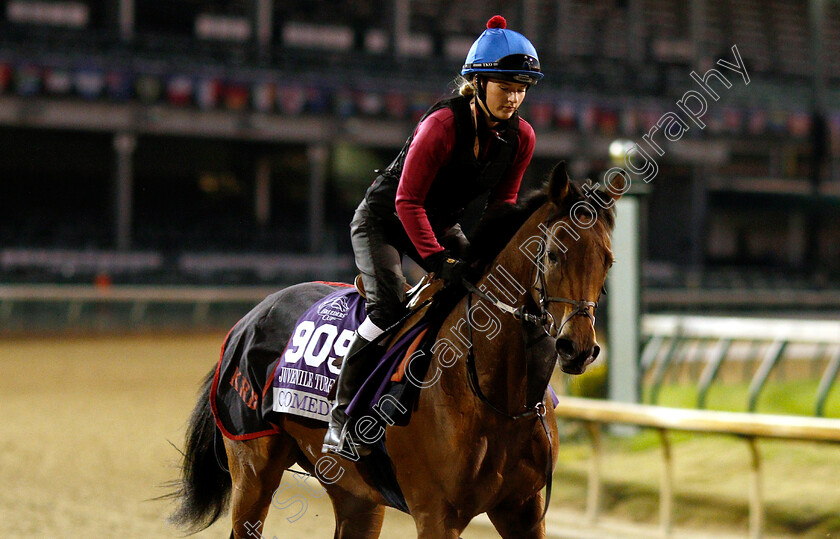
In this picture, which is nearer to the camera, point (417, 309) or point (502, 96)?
point (502, 96)

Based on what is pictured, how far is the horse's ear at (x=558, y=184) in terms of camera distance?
2580 millimetres

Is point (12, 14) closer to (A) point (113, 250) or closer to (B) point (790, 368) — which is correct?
(A) point (113, 250)

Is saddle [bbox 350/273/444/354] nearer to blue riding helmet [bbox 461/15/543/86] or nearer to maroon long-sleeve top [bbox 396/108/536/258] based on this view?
maroon long-sleeve top [bbox 396/108/536/258]

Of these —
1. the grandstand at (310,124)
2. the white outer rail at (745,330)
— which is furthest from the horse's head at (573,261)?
the grandstand at (310,124)

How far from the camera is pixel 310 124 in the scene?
1991 cm

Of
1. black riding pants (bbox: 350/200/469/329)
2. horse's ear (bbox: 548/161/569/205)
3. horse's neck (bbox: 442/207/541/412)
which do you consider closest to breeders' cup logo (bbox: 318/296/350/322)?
black riding pants (bbox: 350/200/469/329)

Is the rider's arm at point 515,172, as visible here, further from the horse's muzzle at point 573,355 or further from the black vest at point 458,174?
the horse's muzzle at point 573,355

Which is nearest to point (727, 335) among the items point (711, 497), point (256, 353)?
point (711, 497)

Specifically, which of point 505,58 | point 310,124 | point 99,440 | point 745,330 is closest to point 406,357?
point 505,58

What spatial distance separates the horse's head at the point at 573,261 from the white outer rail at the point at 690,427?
2.20m

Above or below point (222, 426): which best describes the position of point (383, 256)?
above

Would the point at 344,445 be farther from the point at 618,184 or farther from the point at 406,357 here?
the point at 618,184

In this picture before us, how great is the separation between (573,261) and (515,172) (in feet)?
1.95

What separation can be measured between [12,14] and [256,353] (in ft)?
58.4
